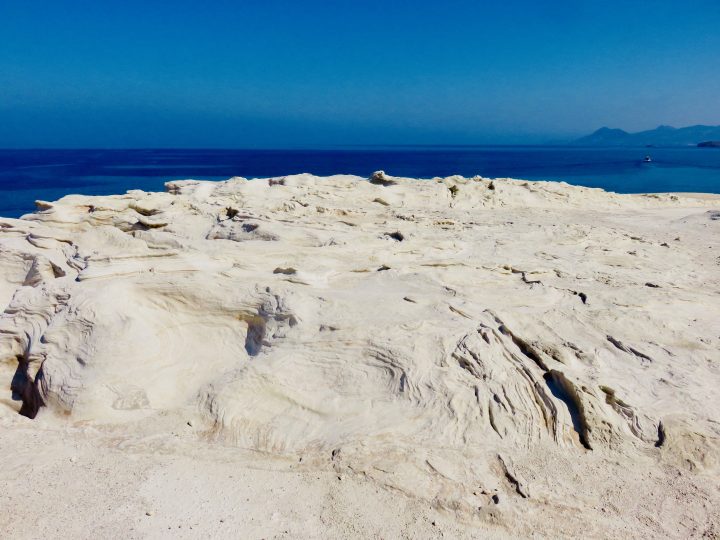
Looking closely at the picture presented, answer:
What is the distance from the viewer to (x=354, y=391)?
4941mm

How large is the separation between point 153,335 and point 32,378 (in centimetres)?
132

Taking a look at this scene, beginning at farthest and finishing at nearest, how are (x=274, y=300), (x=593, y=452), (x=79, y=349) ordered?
1. (x=274, y=300)
2. (x=79, y=349)
3. (x=593, y=452)

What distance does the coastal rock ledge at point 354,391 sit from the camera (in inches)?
150

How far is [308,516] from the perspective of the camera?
371 cm

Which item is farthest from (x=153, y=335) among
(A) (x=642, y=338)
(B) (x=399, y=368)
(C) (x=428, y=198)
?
(C) (x=428, y=198)

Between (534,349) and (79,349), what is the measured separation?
476 centimetres

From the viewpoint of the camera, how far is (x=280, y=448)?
4.51 m

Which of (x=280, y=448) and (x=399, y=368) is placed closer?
(x=280, y=448)

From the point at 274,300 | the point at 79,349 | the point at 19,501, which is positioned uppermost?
the point at 274,300

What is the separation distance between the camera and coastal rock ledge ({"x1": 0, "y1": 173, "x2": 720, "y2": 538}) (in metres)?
3.81

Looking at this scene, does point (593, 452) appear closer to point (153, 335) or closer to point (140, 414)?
point (140, 414)

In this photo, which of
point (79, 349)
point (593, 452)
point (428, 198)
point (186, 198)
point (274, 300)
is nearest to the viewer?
point (593, 452)

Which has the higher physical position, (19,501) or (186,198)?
(186,198)

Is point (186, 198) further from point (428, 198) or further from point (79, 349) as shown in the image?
point (79, 349)
